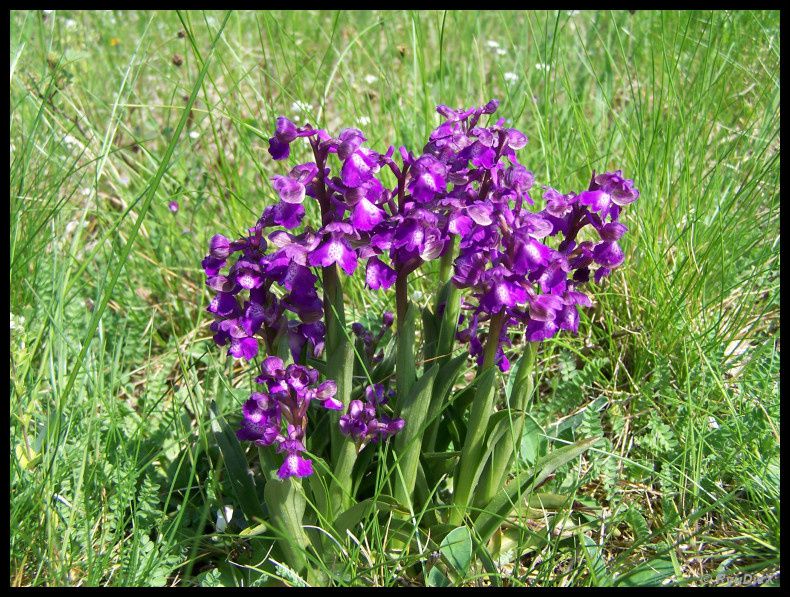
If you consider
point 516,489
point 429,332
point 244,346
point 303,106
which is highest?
point 303,106

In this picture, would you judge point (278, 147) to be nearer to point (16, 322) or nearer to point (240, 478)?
point (240, 478)

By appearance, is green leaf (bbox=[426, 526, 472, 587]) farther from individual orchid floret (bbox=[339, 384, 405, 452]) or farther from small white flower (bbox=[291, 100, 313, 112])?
small white flower (bbox=[291, 100, 313, 112])

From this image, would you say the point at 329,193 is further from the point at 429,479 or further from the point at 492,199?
the point at 429,479

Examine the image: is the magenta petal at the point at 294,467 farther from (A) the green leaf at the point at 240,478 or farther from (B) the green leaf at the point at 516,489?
(B) the green leaf at the point at 516,489

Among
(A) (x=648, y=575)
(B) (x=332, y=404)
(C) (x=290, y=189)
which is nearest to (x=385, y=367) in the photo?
(B) (x=332, y=404)
